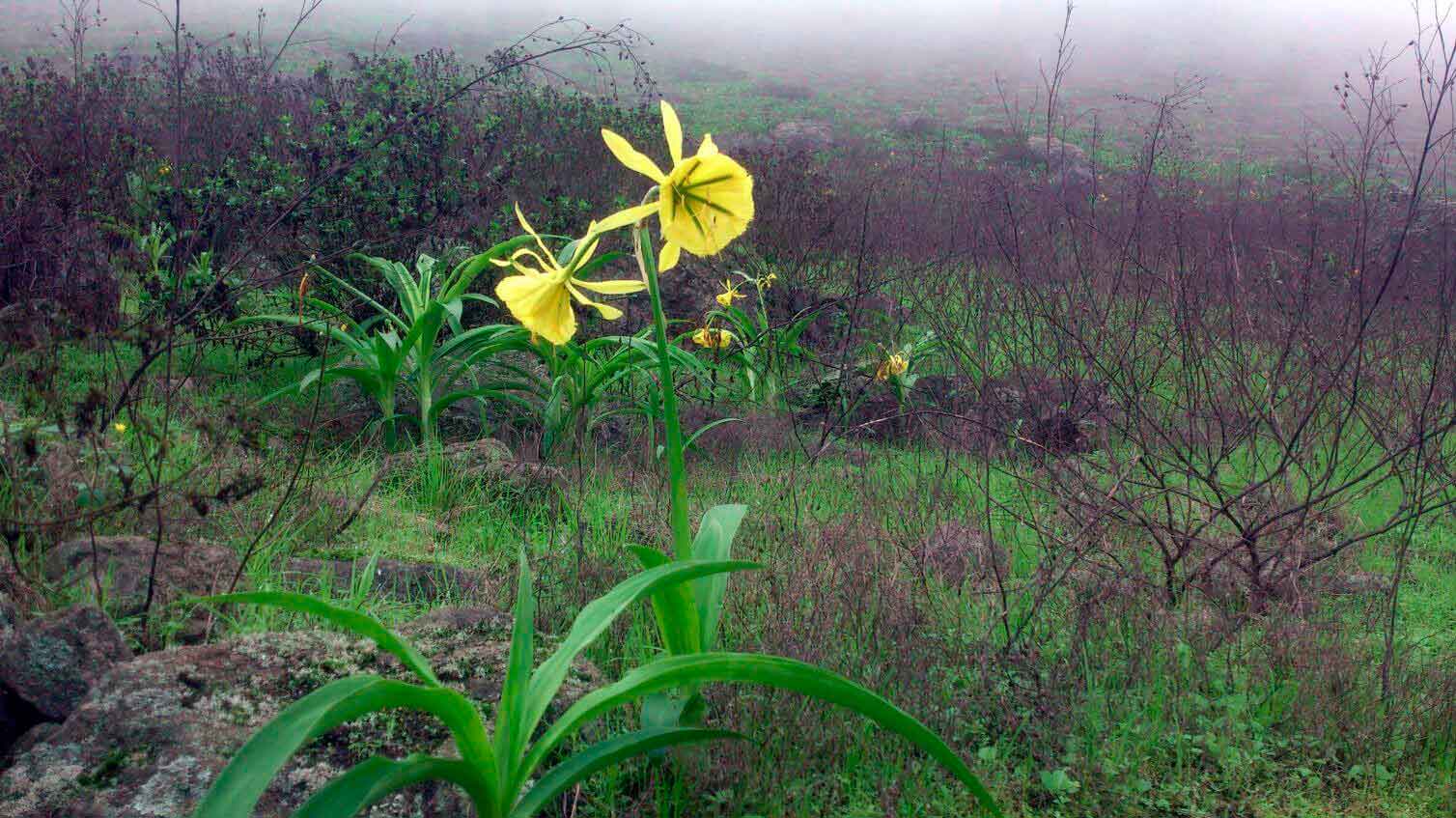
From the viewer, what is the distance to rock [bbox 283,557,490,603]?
2729 mm

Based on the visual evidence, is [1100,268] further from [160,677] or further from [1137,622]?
[160,677]

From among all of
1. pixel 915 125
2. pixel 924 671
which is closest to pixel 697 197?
pixel 924 671

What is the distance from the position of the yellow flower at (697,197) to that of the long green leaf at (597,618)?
0.54 m

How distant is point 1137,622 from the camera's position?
267cm

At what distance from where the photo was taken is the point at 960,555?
3.30 m

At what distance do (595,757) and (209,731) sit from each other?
72 cm

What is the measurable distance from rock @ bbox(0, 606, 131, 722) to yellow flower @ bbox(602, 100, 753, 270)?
1.40 metres

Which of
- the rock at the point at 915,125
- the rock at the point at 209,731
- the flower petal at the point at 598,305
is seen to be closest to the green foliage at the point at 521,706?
the rock at the point at 209,731

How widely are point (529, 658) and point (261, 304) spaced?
16.8 feet

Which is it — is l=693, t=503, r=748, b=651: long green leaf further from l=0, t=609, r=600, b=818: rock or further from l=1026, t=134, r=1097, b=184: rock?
l=1026, t=134, r=1097, b=184: rock

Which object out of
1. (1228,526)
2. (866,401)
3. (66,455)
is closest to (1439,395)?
(1228,526)

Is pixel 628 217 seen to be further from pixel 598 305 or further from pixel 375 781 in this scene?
pixel 375 781

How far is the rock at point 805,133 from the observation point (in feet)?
62.6

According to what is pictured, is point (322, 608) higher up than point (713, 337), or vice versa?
point (322, 608)
